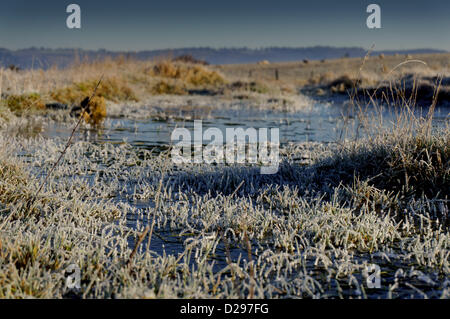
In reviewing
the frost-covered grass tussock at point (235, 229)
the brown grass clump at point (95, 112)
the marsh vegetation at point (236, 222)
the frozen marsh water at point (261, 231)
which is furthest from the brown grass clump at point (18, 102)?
the frost-covered grass tussock at point (235, 229)

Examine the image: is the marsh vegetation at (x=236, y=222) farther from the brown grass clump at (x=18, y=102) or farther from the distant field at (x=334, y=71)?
the distant field at (x=334, y=71)

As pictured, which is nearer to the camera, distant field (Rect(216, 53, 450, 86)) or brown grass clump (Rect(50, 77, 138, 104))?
brown grass clump (Rect(50, 77, 138, 104))

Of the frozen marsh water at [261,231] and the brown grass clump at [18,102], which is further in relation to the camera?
the brown grass clump at [18,102]

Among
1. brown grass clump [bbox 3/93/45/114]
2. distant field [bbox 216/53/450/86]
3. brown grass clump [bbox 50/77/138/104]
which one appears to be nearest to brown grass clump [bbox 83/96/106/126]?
brown grass clump [bbox 50/77/138/104]

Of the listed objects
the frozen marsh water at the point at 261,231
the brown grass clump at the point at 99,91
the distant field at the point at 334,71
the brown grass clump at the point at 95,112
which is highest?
the distant field at the point at 334,71

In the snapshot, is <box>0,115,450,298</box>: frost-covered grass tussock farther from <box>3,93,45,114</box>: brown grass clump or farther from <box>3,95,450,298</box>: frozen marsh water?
<box>3,93,45,114</box>: brown grass clump

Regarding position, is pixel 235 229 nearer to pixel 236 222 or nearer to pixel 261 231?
pixel 236 222

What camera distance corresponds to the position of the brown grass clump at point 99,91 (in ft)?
59.2

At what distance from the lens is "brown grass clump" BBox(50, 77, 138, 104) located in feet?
59.2

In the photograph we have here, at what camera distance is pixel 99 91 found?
20672mm

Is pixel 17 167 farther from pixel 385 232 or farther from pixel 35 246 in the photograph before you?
pixel 385 232

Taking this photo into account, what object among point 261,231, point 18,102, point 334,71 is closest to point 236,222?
point 261,231
